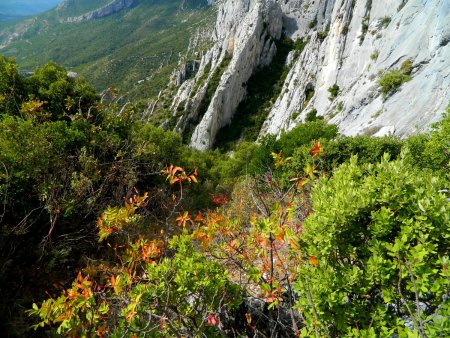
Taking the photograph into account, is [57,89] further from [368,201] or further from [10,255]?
[368,201]

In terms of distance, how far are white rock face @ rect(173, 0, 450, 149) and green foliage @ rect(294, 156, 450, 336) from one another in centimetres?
1868

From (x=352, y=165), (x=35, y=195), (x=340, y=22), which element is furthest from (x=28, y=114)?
(x=340, y=22)

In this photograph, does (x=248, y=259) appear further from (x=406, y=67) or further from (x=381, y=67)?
(x=381, y=67)

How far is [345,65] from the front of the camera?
1596 inches

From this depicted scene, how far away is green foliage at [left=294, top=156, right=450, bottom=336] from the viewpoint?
8.75 ft

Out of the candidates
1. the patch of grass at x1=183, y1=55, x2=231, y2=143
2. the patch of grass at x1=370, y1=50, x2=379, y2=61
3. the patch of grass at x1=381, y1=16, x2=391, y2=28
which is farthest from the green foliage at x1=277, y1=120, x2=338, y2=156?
the patch of grass at x1=183, y1=55, x2=231, y2=143

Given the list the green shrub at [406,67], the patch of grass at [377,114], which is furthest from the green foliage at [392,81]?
the patch of grass at [377,114]

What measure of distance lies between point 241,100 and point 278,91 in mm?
9085

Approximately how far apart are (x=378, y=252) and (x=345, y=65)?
43.8 m

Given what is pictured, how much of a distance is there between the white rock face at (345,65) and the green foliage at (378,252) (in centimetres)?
1868

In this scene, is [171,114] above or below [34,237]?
below

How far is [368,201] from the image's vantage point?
2.93 m

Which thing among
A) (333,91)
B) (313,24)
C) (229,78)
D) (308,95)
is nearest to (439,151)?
(333,91)

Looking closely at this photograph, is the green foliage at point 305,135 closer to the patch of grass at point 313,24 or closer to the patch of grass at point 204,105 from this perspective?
the patch of grass at point 204,105
